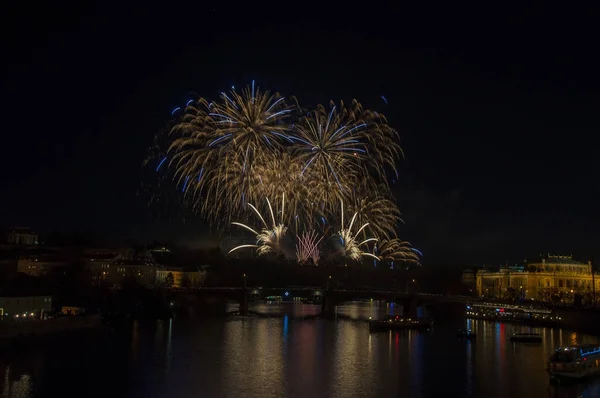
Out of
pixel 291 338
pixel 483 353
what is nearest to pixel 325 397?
pixel 483 353

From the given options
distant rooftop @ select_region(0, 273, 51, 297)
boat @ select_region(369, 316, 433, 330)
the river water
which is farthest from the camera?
boat @ select_region(369, 316, 433, 330)

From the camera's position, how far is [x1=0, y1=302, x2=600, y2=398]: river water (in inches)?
1121

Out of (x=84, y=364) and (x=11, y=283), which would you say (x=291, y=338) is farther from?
(x=11, y=283)

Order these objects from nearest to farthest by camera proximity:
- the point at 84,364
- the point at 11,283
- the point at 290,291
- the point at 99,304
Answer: the point at 84,364 < the point at 11,283 < the point at 99,304 < the point at 290,291

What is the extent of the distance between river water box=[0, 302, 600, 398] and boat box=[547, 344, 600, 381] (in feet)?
2.04

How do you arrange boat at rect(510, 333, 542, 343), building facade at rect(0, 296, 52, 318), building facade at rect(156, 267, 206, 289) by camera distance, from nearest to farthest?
1. building facade at rect(0, 296, 52, 318)
2. boat at rect(510, 333, 542, 343)
3. building facade at rect(156, 267, 206, 289)

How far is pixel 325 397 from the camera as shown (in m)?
27.2

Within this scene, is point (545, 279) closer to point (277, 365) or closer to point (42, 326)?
point (277, 365)

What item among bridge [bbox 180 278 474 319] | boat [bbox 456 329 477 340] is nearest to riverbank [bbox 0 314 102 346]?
bridge [bbox 180 278 474 319]

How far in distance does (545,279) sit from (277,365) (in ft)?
256

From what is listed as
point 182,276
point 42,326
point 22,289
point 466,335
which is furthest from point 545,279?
point 42,326

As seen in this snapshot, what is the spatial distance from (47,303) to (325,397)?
28.0 meters

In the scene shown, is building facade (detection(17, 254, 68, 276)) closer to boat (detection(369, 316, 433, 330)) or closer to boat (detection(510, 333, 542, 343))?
boat (detection(369, 316, 433, 330))

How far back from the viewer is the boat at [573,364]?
29.8 meters
